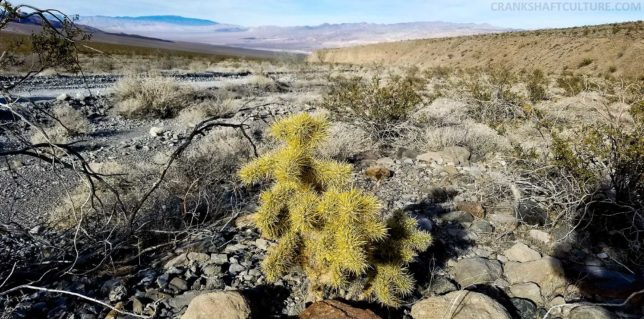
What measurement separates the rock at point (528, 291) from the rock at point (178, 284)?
7.71 ft

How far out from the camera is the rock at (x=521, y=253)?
358cm

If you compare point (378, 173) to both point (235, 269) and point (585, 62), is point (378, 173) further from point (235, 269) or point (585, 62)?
point (585, 62)

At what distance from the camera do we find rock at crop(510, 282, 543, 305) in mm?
3109

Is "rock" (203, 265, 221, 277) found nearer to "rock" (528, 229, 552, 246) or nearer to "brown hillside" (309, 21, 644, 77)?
"rock" (528, 229, 552, 246)

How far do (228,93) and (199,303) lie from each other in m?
11.9

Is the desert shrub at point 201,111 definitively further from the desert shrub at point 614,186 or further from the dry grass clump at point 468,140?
the desert shrub at point 614,186

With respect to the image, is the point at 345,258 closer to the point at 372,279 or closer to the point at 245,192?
A: the point at 372,279

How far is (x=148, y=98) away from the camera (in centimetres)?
1065

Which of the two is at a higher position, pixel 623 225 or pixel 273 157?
pixel 273 157

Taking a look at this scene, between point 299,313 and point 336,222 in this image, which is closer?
point 336,222

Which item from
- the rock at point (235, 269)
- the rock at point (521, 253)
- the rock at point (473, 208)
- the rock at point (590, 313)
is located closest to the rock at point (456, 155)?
the rock at point (473, 208)

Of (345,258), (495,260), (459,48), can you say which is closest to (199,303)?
(345,258)

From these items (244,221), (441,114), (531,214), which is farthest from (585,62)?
(244,221)

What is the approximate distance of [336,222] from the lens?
2.57 meters
